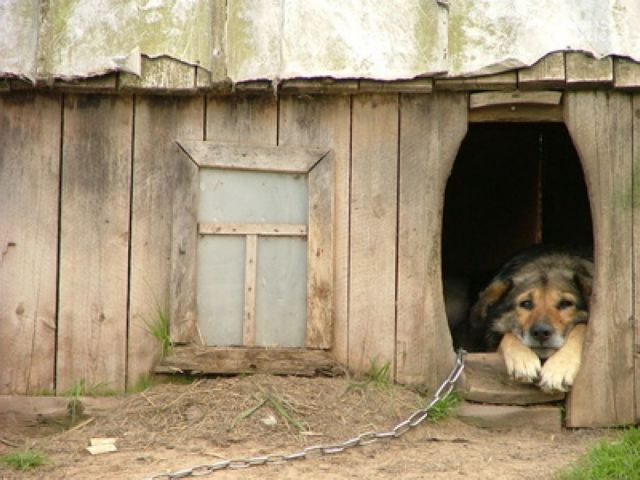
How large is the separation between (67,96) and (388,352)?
2.41 m

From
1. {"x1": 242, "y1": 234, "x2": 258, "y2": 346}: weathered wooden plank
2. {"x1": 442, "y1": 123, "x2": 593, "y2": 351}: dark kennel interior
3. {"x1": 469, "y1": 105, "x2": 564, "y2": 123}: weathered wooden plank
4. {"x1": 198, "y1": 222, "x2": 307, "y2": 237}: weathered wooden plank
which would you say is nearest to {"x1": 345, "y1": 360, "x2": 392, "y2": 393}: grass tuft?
{"x1": 242, "y1": 234, "x2": 258, "y2": 346}: weathered wooden plank

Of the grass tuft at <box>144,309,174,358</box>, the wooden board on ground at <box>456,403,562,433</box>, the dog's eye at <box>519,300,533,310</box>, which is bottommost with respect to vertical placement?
the wooden board on ground at <box>456,403,562,433</box>

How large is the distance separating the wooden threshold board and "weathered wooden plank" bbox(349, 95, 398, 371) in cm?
22

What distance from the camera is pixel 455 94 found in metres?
6.11

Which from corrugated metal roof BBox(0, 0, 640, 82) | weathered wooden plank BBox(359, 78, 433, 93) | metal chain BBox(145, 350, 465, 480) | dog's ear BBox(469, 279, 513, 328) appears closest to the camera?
metal chain BBox(145, 350, 465, 480)

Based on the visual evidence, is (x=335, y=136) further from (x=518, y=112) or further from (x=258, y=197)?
(x=518, y=112)

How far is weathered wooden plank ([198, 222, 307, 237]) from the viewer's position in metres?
6.03

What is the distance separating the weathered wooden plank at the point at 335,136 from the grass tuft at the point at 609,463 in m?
1.54

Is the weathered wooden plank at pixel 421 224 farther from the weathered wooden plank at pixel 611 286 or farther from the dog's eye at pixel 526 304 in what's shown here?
the dog's eye at pixel 526 304

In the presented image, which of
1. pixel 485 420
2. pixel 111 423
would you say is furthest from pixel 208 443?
pixel 485 420

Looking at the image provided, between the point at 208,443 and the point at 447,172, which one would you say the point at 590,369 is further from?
the point at 208,443

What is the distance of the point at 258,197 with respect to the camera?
607 centimetres

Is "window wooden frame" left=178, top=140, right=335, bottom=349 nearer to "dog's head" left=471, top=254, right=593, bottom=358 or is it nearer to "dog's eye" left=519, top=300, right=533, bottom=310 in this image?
"dog's head" left=471, top=254, right=593, bottom=358

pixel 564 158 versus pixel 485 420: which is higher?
pixel 564 158
